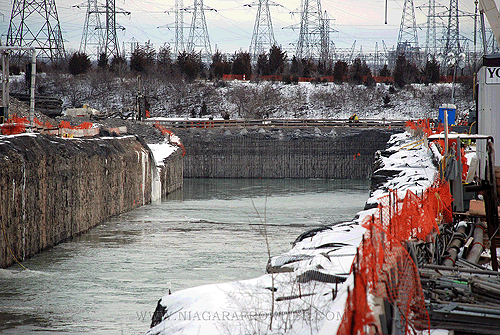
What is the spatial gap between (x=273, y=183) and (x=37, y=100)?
20.8 metres

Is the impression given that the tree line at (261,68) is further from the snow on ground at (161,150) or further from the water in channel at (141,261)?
the water in channel at (141,261)

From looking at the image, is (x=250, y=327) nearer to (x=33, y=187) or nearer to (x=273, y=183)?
(x=33, y=187)

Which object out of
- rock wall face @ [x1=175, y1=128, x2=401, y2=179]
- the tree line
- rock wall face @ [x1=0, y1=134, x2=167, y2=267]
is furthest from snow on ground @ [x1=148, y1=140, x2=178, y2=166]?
the tree line

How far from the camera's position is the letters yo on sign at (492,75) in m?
16.5

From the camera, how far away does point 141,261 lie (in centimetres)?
1745

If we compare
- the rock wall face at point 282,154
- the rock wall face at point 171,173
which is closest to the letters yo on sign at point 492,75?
the rock wall face at point 171,173

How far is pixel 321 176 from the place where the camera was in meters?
48.1

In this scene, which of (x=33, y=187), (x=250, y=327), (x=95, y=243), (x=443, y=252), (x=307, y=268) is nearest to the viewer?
(x=250, y=327)

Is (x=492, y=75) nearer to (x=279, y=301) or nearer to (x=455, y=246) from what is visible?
(x=455, y=246)

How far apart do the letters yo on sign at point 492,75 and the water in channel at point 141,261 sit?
7618 mm

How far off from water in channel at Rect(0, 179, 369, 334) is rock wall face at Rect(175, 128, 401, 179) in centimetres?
1543

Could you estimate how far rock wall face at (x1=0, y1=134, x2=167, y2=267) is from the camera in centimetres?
1652

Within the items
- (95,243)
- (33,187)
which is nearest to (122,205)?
(95,243)

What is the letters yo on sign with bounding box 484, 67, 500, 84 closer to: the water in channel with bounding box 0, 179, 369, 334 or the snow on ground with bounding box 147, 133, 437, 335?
the water in channel with bounding box 0, 179, 369, 334
